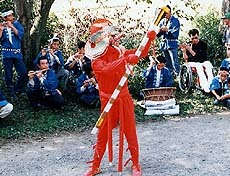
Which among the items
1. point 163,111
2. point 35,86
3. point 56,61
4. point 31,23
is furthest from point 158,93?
point 31,23

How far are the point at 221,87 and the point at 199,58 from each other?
3.15 feet

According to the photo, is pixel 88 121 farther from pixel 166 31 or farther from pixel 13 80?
pixel 166 31

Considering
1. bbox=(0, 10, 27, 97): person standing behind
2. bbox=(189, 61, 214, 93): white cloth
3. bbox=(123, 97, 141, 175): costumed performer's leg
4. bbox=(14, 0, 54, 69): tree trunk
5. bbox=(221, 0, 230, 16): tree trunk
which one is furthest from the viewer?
bbox=(221, 0, 230, 16): tree trunk

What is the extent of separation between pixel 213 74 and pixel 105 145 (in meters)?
4.12

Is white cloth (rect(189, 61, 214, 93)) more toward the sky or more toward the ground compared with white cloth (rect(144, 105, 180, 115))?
more toward the sky

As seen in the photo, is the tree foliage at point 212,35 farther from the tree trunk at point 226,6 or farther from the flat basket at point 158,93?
the flat basket at point 158,93

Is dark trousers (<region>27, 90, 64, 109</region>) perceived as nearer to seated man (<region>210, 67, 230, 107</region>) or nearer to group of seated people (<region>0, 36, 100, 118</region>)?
group of seated people (<region>0, 36, 100, 118</region>)

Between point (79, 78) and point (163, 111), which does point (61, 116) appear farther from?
point (163, 111)

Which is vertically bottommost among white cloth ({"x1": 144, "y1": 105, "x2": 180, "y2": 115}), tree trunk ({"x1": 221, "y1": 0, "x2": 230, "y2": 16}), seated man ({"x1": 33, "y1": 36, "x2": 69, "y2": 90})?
white cloth ({"x1": 144, "y1": 105, "x2": 180, "y2": 115})

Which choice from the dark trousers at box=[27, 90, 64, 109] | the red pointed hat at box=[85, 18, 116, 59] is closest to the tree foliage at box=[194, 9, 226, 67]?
the dark trousers at box=[27, 90, 64, 109]

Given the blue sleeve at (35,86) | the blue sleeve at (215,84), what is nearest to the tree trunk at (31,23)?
the blue sleeve at (35,86)

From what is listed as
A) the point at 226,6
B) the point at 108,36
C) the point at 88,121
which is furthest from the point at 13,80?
the point at 226,6

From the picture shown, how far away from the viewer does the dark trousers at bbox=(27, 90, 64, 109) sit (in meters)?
7.71

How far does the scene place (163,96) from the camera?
7.99 m
